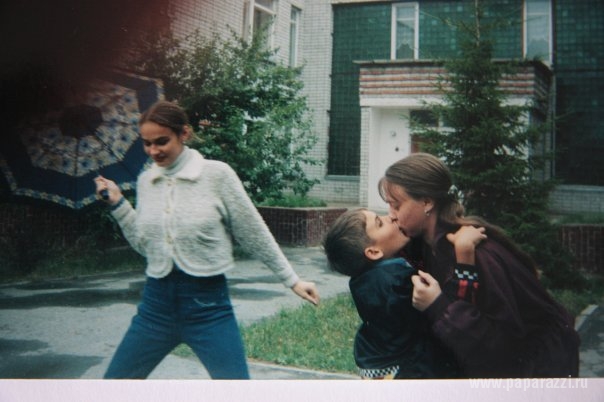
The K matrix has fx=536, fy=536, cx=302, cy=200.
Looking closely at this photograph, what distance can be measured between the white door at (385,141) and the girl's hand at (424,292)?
0.58 m

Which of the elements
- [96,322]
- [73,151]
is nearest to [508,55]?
[73,151]

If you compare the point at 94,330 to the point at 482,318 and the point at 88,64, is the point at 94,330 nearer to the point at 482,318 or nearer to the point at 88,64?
the point at 88,64

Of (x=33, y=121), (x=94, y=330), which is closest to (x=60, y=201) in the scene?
(x=33, y=121)

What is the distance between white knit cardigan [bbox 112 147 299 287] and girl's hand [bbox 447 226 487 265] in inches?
17.4

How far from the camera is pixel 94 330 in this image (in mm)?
1950

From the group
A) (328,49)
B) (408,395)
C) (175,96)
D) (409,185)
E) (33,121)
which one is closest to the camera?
(409,185)

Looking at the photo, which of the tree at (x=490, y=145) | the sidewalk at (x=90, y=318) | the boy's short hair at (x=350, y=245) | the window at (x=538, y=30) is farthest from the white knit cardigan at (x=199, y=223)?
the window at (x=538, y=30)

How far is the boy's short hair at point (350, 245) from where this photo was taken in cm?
128

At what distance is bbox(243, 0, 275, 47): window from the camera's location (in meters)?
2.24

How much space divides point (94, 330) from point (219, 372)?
2.53 ft

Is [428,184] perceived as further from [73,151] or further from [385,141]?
[73,151]

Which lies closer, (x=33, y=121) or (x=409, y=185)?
(x=409, y=185)

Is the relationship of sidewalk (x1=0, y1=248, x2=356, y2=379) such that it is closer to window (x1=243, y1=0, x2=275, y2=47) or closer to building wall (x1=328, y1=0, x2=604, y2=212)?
building wall (x1=328, y1=0, x2=604, y2=212)

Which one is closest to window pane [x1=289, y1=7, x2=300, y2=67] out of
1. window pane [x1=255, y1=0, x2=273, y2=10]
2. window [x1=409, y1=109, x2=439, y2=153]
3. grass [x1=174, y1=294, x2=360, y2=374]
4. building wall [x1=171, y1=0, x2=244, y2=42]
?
window pane [x1=255, y1=0, x2=273, y2=10]
